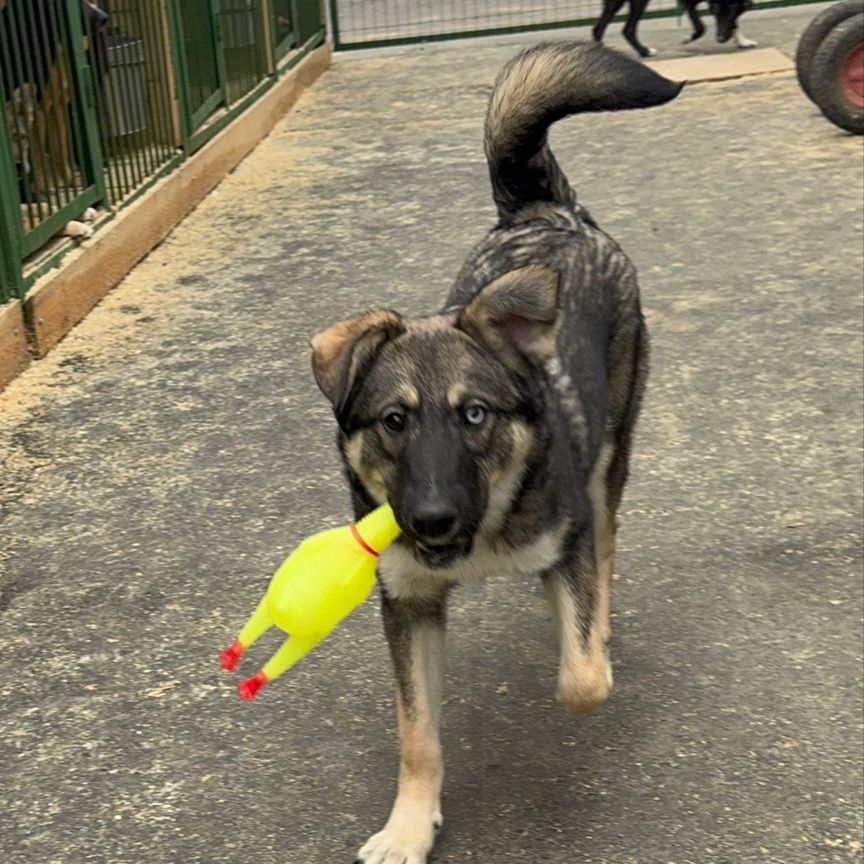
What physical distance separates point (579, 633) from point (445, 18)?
1497cm

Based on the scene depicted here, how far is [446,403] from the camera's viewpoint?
109 inches

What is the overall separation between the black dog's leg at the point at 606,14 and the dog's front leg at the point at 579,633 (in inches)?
452

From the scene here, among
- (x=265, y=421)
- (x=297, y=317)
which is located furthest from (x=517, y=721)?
(x=297, y=317)

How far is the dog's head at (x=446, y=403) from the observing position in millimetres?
2686

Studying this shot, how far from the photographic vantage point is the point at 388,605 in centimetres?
303

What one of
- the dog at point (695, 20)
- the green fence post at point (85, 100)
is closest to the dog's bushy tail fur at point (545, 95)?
the green fence post at point (85, 100)

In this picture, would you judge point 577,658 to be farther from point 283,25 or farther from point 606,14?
point 606,14

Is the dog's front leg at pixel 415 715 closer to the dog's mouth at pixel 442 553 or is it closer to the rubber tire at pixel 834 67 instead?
the dog's mouth at pixel 442 553

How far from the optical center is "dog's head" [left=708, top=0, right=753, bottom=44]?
12836mm

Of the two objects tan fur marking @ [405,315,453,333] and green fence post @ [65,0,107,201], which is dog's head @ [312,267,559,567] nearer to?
tan fur marking @ [405,315,453,333]

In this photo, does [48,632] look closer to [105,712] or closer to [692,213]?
[105,712]

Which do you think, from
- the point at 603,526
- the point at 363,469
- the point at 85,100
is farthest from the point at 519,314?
the point at 85,100

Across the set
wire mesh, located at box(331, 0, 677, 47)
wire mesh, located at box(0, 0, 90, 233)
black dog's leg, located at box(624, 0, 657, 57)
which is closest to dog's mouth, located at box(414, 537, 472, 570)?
wire mesh, located at box(0, 0, 90, 233)

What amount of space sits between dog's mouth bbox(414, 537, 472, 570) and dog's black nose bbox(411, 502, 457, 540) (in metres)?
0.10
